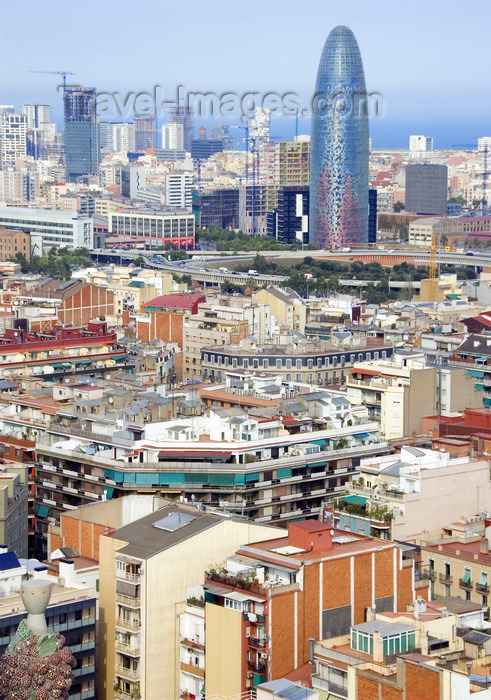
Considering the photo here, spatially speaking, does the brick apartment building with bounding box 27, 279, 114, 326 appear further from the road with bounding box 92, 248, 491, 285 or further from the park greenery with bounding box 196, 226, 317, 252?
the park greenery with bounding box 196, 226, 317, 252

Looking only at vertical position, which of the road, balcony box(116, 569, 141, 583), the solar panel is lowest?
balcony box(116, 569, 141, 583)

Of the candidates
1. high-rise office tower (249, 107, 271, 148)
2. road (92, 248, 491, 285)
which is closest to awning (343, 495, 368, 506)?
road (92, 248, 491, 285)

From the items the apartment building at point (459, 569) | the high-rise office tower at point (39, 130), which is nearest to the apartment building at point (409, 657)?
the apartment building at point (459, 569)

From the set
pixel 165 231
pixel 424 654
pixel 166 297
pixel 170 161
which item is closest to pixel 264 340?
pixel 166 297

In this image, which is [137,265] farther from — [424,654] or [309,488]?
[424,654]

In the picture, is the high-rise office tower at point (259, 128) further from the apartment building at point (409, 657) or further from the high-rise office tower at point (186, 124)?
the apartment building at point (409, 657)

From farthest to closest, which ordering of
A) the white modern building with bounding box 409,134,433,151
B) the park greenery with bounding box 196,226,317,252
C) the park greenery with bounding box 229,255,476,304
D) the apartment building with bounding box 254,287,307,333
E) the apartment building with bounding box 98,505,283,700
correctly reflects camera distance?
1. the white modern building with bounding box 409,134,433,151
2. the park greenery with bounding box 196,226,317,252
3. the park greenery with bounding box 229,255,476,304
4. the apartment building with bounding box 254,287,307,333
5. the apartment building with bounding box 98,505,283,700
